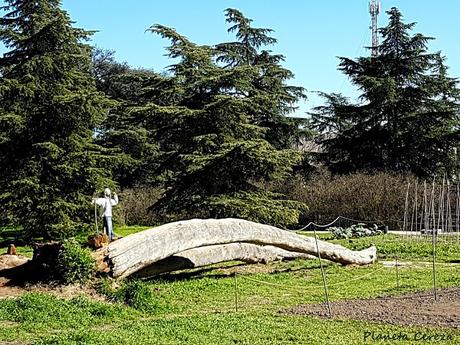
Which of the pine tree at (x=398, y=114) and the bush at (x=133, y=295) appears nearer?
the bush at (x=133, y=295)

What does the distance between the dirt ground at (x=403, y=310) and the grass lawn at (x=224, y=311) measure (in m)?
0.37

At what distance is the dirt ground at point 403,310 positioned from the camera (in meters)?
8.36

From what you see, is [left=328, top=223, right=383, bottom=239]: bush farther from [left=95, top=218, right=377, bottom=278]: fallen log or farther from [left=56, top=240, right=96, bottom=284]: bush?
[left=56, top=240, right=96, bottom=284]: bush

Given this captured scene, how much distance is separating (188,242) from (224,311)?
273cm

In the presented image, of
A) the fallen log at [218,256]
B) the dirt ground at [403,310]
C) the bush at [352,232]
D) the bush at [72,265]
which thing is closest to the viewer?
the dirt ground at [403,310]

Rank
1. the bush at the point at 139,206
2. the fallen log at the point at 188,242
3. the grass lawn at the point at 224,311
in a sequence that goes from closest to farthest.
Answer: the grass lawn at the point at 224,311
the fallen log at the point at 188,242
the bush at the point at 139,206

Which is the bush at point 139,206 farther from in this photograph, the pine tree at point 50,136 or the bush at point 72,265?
the bush at point 72,265

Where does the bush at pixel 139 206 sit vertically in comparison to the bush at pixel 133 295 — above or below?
above

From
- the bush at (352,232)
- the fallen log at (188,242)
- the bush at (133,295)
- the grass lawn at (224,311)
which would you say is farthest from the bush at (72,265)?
the bush at (352,232)

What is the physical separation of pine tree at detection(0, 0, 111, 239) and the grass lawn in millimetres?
→ 8707

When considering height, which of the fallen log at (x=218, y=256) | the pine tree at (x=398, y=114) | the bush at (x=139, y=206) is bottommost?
the fallen log at (x=218, y=256)

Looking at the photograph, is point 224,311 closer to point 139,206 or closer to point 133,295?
point 133,295

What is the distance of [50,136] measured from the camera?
74.1 ft

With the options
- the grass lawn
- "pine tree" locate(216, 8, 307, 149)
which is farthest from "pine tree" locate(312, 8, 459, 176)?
the grass lawn
